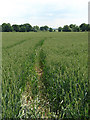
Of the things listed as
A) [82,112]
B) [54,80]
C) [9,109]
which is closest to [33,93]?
[54,80]

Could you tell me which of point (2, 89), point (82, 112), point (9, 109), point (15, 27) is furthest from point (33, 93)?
point (15, 27)

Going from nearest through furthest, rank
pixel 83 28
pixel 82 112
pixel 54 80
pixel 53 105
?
pixel 82 112, pixel 53 105, pixel 54 80, pixel 83 28

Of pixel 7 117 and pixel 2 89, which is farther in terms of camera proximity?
pixel 2 89

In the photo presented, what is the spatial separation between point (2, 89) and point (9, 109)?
0.74 meters

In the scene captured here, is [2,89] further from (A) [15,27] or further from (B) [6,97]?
(A) [15,27]

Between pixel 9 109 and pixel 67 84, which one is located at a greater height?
pixel 67 84

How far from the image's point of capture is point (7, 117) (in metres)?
2.67

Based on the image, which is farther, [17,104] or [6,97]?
[6,97]

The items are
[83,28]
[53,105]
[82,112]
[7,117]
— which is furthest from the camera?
[83,28]

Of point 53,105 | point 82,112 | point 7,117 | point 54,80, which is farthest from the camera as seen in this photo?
point 54,80

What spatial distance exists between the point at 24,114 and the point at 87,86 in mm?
1758

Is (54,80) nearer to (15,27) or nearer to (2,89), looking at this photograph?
(2,89)

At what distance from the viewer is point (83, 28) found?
106 meters

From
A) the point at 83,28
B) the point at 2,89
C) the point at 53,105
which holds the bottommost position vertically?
the point at 53,105
